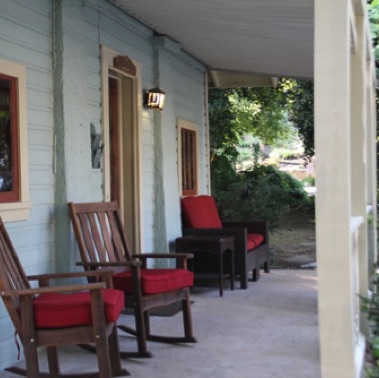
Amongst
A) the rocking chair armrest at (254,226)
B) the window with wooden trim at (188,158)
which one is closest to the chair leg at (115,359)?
the window with wooden trim at (188,158)

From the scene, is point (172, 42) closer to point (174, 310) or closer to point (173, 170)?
point (173, 170)

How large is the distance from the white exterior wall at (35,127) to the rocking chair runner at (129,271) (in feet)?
0.76

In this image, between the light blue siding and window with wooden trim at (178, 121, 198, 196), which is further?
window with wooden trim at (178, 121, 198, 196)

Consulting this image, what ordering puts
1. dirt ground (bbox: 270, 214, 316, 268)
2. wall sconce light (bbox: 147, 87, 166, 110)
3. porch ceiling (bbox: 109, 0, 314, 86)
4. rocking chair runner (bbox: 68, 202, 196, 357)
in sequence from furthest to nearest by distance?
1. dirt ground (bbox: 270, 214, 316, 268)
2. wall sconce light (bbox: 147, 87, 166, 110)
3. porch ceiling (bbox: 109, 0, 314, 86)
4. rocking chair runner (bbox: 68, 202, 196, 357)

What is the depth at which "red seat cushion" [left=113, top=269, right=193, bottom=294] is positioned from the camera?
4094 millimetres

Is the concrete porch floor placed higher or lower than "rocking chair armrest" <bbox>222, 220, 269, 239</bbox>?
lower

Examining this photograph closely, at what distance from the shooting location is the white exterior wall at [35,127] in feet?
13.1

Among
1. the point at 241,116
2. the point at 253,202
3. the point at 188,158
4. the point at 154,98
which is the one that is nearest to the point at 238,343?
the point at 154,98

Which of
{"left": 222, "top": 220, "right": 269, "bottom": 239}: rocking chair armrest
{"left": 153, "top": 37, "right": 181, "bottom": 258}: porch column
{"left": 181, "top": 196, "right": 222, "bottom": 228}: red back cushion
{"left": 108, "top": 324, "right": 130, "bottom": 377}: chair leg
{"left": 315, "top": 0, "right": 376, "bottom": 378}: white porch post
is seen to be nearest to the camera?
{"left": 315, "top": 0, "right": 376, "bottom": 378}: white porch post

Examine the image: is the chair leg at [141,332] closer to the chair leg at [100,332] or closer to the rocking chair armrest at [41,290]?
the chair leg at [100,332]

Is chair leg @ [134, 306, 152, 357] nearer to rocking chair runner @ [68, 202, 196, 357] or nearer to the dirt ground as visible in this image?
rocking chair runner @ [68, 202, 196, 357]

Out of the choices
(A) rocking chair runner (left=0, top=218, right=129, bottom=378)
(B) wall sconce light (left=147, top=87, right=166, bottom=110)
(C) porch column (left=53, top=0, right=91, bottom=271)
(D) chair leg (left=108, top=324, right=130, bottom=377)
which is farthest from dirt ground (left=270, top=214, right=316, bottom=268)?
(A) rocking chair runner (left=0, top=218, right=129, bottom=378)

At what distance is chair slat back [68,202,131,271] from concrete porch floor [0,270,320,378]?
1.95 ft

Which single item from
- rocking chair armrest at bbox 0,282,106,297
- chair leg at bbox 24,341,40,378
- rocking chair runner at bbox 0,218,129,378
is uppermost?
rocking chair armrest at bbox 0,282,106,297
